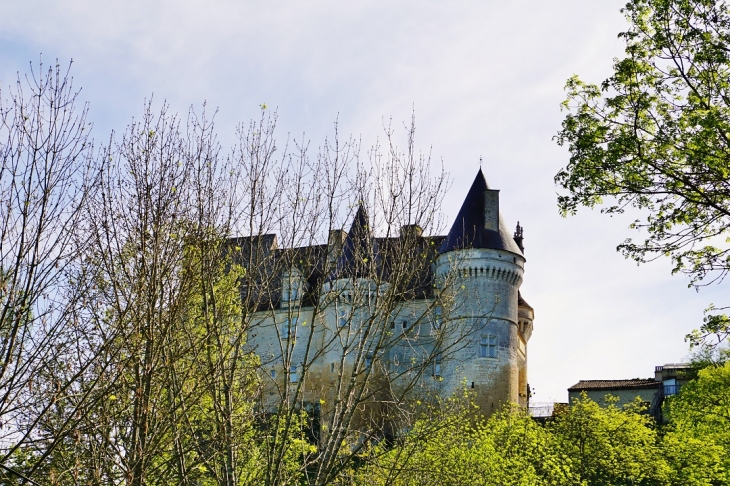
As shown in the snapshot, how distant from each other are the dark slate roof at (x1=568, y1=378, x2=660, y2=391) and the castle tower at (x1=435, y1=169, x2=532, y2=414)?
5.55 m

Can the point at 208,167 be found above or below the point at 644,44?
below

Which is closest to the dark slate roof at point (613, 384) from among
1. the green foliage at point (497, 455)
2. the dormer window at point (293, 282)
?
the green foliage at point (497, 455)

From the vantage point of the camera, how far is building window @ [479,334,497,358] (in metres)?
46.2

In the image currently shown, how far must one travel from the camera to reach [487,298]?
47156 millimetres

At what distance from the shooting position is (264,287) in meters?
12.4

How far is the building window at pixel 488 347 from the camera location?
46250 mm

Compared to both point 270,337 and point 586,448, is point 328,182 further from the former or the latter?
point 270,337

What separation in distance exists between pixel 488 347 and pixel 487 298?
2.55 meters

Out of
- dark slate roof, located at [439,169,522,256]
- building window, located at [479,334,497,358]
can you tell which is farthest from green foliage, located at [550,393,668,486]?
dark slate roof, located at [439,169,522,256]

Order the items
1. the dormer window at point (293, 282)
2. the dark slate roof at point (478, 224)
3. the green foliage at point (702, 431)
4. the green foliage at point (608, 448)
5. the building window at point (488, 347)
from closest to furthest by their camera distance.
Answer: the dormer window at point (293, 282) < the green foliage at point (702, 431) < the green foliage at point (608, 448) < the building window at point (488, 347) < the dark slate roof at point (478, 224)

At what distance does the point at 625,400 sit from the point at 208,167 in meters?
45.0

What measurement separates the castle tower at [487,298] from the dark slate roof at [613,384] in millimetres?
5550

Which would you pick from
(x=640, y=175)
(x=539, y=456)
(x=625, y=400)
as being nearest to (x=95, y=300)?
(x=640, y=175)

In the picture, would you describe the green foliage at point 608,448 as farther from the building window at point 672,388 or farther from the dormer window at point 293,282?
the dormer window at point 293,282
